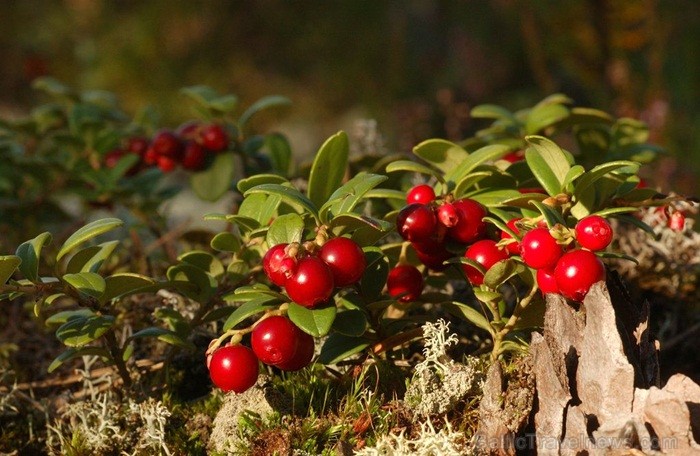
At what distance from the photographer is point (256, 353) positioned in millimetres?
1626

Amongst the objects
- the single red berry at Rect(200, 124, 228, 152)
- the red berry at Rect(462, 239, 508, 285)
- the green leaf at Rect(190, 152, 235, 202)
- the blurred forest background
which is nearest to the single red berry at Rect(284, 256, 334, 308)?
the red berry at Rect(462, 239, 508, 285)

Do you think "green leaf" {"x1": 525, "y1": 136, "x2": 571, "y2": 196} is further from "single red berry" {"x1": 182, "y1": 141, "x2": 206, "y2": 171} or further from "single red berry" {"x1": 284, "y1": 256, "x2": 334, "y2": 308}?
"single red berry" {"x1": 182, "y1": 141, "x2": 206, "y2": 171}

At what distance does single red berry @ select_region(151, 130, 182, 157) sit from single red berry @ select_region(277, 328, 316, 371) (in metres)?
1.17

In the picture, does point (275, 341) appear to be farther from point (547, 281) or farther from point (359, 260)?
point (547, 281)

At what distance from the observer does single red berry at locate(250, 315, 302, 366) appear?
1603mm

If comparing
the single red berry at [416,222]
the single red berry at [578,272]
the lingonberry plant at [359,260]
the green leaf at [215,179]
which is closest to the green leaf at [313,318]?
the lingonberry plant at [359,260]

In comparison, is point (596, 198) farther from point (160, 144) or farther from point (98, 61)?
point (98, 61)

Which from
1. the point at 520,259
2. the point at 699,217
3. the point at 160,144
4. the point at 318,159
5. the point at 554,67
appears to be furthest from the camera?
the point at 554,67

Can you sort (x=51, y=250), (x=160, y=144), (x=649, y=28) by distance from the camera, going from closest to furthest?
(x=160, y=144), (x=51, y=250), (x=649, y=28)

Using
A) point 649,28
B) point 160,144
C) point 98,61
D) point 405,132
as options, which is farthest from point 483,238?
point 98,61

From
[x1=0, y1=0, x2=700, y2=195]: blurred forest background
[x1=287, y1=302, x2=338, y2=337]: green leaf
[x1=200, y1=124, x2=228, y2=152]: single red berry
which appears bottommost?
[x1=0, y1=0, x2=700, y2=195]: blurred forest background

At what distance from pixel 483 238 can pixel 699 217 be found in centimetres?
259

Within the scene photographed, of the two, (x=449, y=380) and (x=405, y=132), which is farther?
(x=405, y=132)

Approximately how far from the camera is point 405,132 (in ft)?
14.2
